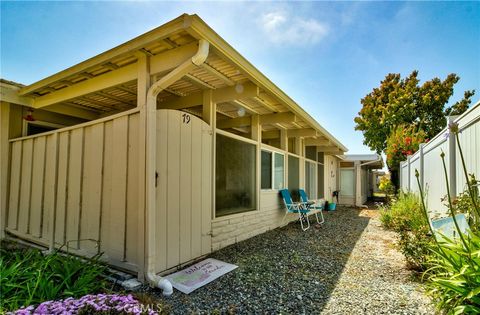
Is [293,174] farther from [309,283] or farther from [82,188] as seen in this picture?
[82,188]

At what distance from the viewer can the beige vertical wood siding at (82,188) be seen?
3.03m

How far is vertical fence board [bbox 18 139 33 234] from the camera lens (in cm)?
436

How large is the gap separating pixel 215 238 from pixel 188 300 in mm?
1630

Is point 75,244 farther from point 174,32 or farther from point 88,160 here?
point 174,32

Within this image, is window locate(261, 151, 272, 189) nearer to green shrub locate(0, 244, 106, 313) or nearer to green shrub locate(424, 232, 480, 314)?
green shrub locate(0, 244, 106, 313)

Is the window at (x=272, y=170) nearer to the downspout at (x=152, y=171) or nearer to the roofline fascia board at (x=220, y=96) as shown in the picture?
the roofline fascia board at (x=220, y=96)

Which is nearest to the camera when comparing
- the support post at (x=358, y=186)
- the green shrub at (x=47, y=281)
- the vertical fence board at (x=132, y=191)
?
the green shrub at (x=47, y=281)

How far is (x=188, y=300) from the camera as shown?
8.29 ft

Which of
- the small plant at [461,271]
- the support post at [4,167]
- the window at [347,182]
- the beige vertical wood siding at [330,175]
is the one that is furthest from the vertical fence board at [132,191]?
the window at [347,182]

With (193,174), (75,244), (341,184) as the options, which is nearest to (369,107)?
(341,184)

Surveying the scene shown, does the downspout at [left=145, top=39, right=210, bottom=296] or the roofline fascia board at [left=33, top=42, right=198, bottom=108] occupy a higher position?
the roofline fascia board at [left=33, top=42, right=198, bottom=108]

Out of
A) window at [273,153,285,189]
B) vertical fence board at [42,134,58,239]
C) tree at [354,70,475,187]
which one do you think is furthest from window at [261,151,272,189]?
tree at [354,70,475,187]

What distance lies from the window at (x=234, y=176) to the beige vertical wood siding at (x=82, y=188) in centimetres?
155

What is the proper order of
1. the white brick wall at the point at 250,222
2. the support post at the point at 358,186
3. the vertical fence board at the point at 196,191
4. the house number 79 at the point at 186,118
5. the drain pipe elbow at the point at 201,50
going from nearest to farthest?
the drain pipe elbow at the point at 201,50 → the house number 79 at the point at 186,118 → the vertical fence board at the point at 196,191 → the white brick wall at the point at 250,222 → the support post at the point at 358,186
